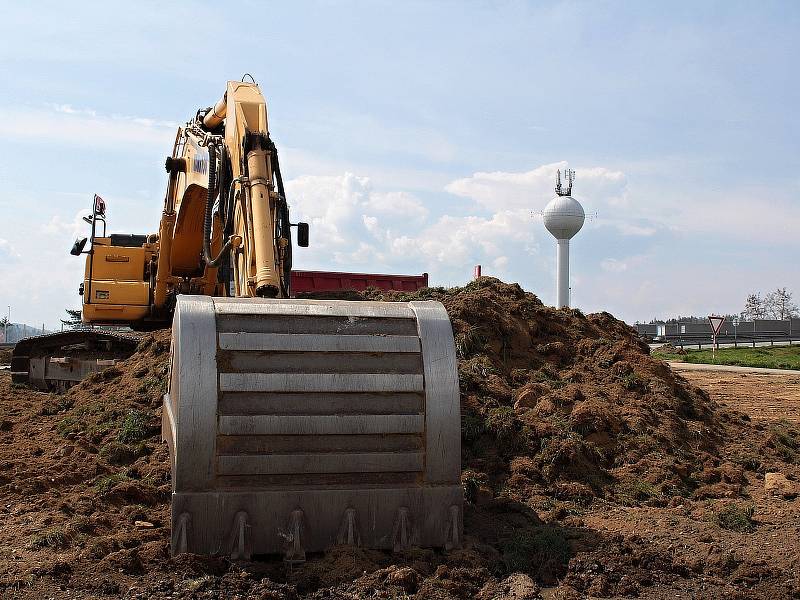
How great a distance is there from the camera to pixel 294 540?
5395 mm

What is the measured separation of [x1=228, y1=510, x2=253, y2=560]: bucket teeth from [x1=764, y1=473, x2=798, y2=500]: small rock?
5.11 metres

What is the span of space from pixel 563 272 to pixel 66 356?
51647mm

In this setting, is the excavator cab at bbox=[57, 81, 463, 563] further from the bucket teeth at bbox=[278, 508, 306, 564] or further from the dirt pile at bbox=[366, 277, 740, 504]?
the dirt pile at bbox=[366, 277, 740, 504]

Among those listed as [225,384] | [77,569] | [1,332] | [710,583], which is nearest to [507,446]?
[710,583]

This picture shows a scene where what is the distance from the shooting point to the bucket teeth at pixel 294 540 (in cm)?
539

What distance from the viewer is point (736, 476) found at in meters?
8.36

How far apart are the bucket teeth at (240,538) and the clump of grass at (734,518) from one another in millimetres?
3767

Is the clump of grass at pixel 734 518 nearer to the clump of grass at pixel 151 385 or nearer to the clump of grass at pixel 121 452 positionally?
the clump of grass at pixel 121 452

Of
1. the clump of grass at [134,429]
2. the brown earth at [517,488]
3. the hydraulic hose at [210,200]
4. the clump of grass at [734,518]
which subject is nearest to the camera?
the brown earth at [517,488]

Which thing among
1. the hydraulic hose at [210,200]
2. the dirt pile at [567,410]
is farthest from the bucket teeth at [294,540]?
the hydraulic hose at [210,200]

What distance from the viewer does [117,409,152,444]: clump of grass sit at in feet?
28.5

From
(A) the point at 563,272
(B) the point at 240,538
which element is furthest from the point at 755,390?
(A) the point at 563,272

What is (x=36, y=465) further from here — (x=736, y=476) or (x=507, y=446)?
(x=736, y=476)

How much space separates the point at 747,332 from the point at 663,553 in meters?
50.8
